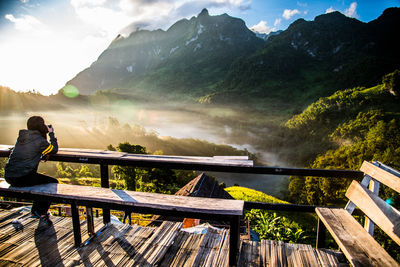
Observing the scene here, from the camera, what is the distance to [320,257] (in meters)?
2.95

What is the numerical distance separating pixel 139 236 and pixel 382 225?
10.1ft

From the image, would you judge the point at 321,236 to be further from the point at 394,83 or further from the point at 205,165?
the point at 394,83

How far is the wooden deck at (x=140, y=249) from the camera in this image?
2.94m

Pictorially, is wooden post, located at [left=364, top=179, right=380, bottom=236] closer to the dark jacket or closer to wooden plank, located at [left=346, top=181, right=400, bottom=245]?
wooden plank, located at [left=346, top=181, right=400, bottom=245]

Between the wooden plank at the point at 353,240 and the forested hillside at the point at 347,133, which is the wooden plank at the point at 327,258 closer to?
the wooden plank at the point at 353,240

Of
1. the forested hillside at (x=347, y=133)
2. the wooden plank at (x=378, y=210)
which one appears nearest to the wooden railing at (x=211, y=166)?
the wooden plank at (x=378, y=210)

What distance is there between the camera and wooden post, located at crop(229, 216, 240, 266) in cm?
247

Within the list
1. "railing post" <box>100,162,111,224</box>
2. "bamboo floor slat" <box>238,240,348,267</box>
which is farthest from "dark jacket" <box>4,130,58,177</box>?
"bamboo floor slat" <box>238,240,348,267</box>

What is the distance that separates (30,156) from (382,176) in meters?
4.96

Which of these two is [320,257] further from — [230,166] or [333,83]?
[333,83]

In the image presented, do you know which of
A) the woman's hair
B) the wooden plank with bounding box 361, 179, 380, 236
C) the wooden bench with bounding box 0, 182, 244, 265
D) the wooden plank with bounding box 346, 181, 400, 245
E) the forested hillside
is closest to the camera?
the wooden plank with bounding box 346, 181, 400, 245

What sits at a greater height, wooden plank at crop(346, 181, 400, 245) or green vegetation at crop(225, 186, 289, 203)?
wooden plank at crop(346, 181, 400, 245)

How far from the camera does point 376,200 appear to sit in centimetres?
260

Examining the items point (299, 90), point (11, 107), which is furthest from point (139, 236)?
point (299, 90)
